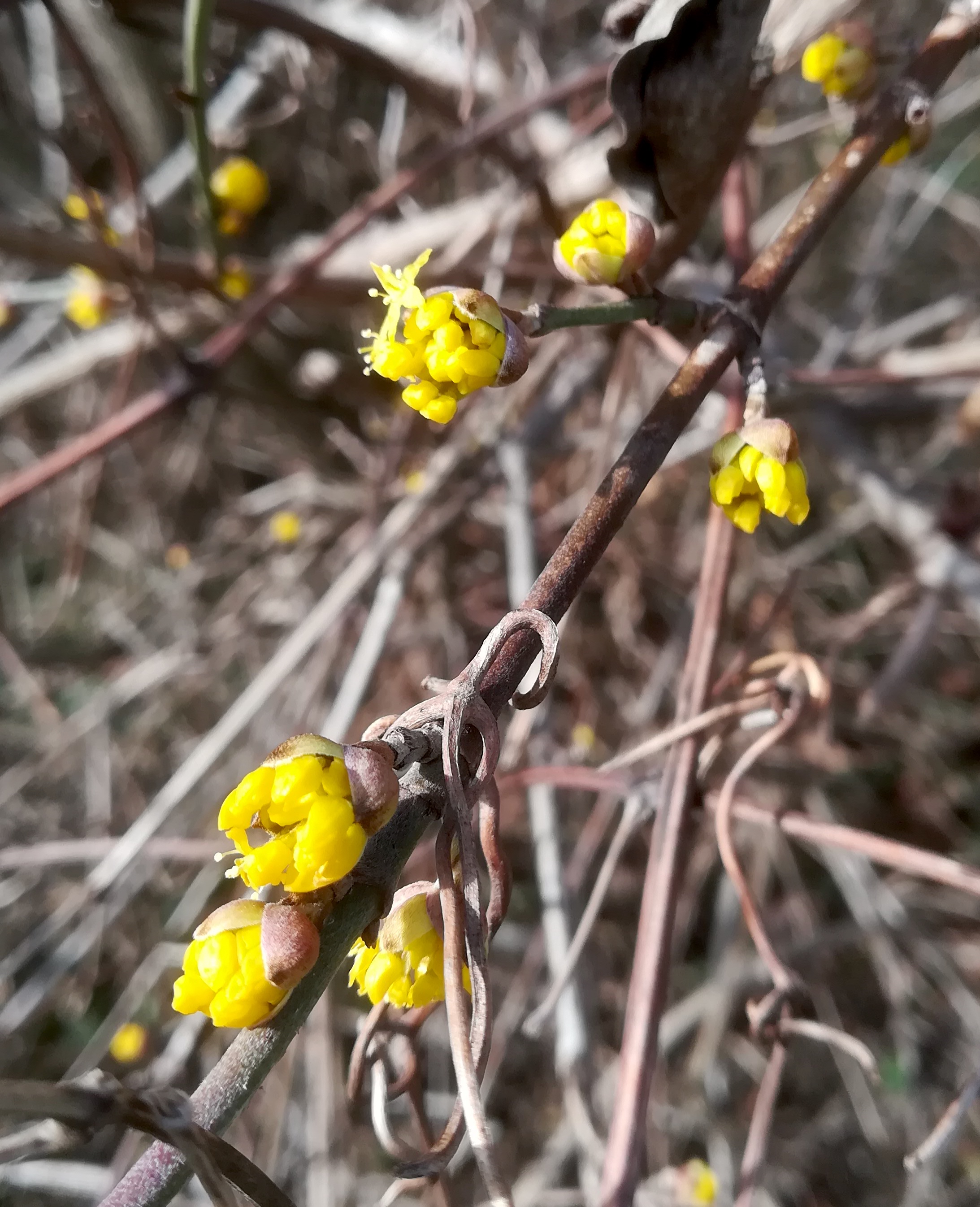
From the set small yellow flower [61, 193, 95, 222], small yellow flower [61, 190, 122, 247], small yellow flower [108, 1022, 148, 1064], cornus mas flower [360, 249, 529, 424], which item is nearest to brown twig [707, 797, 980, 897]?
cornus mas flower [360, 249, 529, 424]

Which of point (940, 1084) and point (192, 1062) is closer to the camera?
point (192, 1062)

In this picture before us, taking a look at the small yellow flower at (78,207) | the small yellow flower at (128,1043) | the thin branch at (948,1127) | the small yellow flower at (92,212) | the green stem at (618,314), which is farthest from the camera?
the small yellow flower at (128,1043)

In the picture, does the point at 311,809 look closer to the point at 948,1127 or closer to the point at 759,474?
the point at 759,474

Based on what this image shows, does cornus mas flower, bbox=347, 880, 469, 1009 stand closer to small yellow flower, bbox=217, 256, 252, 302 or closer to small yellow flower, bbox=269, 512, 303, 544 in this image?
small yellow flower, bbox=217, 256, 252, 302

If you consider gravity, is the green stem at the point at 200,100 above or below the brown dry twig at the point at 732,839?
above

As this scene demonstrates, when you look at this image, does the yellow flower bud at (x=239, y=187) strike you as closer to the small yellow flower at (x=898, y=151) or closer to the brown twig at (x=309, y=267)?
the brown twig at (x=309, y=267)

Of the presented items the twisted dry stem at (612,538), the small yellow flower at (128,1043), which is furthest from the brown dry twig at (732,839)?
the small yellow flower at (128,1043)

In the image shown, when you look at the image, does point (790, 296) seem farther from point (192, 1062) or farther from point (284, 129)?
point (192, 1062)

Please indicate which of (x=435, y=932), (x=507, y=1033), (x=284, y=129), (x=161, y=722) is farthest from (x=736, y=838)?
(x=284, y=129)
